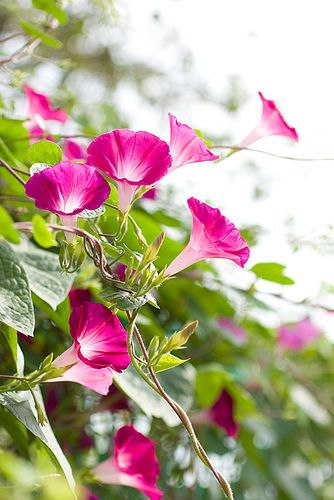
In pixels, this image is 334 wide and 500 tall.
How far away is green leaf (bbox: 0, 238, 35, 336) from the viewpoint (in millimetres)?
394

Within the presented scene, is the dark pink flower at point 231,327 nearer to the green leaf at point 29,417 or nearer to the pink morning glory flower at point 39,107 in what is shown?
the pink morning glory flower at point 39,107

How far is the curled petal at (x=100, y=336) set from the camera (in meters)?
0.40

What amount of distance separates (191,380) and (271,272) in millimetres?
168

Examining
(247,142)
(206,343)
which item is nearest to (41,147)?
(247,142)

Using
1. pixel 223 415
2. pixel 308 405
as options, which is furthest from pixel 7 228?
pixel 308 405

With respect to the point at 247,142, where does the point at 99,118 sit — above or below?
below

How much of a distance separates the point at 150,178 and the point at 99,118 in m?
0.85

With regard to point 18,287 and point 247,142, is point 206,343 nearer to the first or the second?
point 247,142

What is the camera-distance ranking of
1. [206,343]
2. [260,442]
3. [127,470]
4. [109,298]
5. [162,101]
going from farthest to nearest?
1. [162,101]
2. [260,442]
3. [206,343]
4. [127,470]
5. [109,298]

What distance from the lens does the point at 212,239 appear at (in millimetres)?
405

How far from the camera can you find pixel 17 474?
175 millimetres

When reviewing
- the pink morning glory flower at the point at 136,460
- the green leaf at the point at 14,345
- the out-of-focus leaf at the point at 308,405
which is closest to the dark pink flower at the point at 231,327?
the out-of-focus leaf at the point at 308,405

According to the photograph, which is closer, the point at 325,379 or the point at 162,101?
the point at 325,379

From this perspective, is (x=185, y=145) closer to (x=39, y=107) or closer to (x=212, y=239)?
(x=212, y=239)
